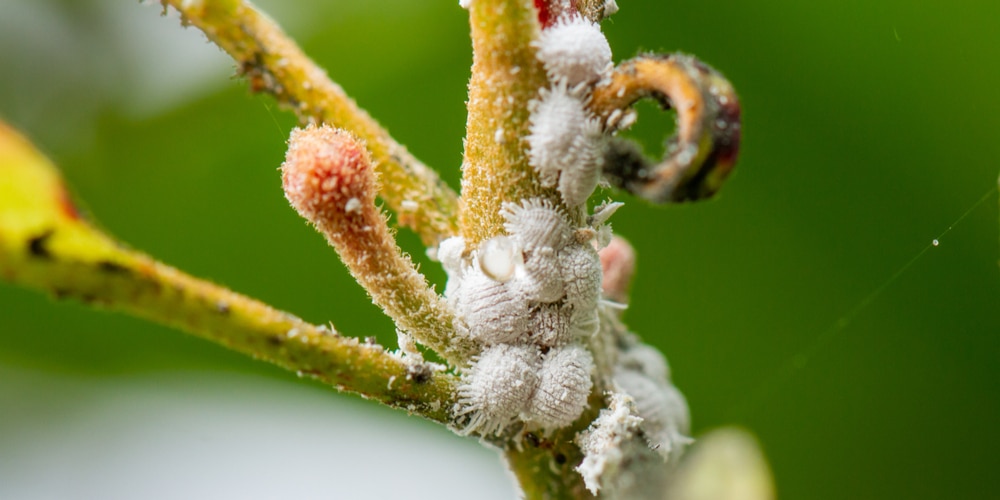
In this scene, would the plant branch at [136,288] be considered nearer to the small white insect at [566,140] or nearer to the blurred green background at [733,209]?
the small white insect at [566,140]

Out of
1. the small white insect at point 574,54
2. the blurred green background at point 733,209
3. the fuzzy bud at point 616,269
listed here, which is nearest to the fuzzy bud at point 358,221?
the small white insect at point 574,54

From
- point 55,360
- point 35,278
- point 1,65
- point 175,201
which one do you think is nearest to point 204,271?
point 175,201

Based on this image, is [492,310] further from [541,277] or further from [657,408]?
[657,408]

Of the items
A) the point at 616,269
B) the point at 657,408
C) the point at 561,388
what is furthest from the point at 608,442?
the point at 616,269

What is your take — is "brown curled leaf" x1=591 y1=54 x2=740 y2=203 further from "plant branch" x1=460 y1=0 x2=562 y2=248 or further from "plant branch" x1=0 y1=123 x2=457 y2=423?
"plant branch" x1=0 y1=123 x2=457 y2=423

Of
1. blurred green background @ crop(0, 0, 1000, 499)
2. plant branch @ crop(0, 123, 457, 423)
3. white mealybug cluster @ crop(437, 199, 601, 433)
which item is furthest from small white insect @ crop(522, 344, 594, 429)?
blurred green background @ crop(0, 0, 1000, 499)

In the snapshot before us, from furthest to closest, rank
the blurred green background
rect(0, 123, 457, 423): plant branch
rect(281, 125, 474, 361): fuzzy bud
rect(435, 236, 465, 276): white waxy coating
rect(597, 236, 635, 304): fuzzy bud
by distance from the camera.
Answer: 1. the blurred green background
2. rect(597, 236, 635, 304): fuzzy bud
3. rect(435, 236, 465, 276): white waxy coating
4. rect(281, 125, 474, 361): fuzzy bud
5. rect(0, 123, 457, 423): plant branch

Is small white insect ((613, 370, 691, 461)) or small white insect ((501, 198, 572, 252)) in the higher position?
small white insect ((501, 198, 572, 252))
